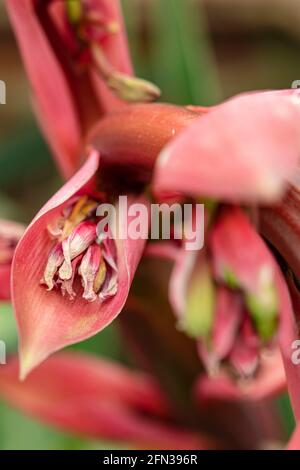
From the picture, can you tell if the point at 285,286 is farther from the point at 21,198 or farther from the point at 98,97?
the point at 21,198

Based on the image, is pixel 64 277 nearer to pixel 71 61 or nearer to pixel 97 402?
pixel 71 61

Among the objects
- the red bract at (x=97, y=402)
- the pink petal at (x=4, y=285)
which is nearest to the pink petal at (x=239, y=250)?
the pink petal at (x=4, y=285)

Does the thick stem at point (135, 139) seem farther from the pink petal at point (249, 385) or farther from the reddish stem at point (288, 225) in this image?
the pink petal at point (249, 385)

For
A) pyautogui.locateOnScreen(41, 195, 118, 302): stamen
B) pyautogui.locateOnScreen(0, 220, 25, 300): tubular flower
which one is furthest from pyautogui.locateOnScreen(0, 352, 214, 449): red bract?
pyautogui.locateOnScreen(41, 195, 118, 302): stamen

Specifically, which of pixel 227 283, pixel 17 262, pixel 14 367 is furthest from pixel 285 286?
pixel 14 367

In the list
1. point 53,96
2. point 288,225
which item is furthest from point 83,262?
point 53,96

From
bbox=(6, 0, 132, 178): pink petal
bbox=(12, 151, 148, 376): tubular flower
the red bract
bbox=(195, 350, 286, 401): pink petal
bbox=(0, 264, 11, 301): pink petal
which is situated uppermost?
bbox=(6, 0, 132, 178): pink petal

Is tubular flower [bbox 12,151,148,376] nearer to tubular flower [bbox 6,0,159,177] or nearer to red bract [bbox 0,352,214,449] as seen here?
tubular flower [bbox 6,0,159,177]
